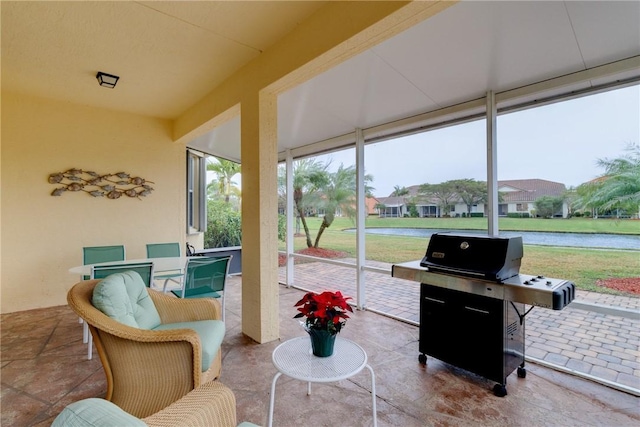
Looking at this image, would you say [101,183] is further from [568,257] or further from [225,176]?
[568,257]

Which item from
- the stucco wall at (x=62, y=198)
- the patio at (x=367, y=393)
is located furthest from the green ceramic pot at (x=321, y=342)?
the stucco wall at (x=62, y=198)

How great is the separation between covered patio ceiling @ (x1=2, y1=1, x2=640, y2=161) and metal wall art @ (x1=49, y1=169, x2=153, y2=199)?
1.15m

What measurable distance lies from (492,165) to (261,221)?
7.48 ft

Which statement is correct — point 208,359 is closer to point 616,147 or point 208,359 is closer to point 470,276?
point 470,276

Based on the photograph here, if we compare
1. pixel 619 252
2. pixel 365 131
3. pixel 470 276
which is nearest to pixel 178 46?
pixel 365 131

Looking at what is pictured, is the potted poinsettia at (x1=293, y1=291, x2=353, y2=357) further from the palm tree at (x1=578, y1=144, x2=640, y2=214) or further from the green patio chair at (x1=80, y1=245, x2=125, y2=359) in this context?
the green patio chair at (x1=80, y1=245, x2=125, y2=359)

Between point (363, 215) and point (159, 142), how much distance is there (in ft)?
11.9

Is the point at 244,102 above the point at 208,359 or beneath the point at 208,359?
above

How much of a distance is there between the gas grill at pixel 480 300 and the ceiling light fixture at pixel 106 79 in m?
3.91

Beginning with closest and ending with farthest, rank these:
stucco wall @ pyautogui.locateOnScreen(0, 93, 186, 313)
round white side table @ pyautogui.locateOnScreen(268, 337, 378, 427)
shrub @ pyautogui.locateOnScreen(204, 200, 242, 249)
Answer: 1. round white side table @ pyautogui.locateOnScreen(268, 337, 378, 427)
2. stucco wall @ pyautogui.locateOnScreen(0, 93, 186, 313)
3. shrub @ pyautogui.locateOnScreen(204, 200, 242, 249)

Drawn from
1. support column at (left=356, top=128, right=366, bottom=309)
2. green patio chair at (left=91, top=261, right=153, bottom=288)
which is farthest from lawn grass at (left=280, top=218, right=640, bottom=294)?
green patio chair at (left=91, top=261, right=153, bottom=288)

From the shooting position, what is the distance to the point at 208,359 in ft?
6.37

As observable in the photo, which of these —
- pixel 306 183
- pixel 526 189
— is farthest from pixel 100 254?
pixel 526 189

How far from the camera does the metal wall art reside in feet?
14.4
